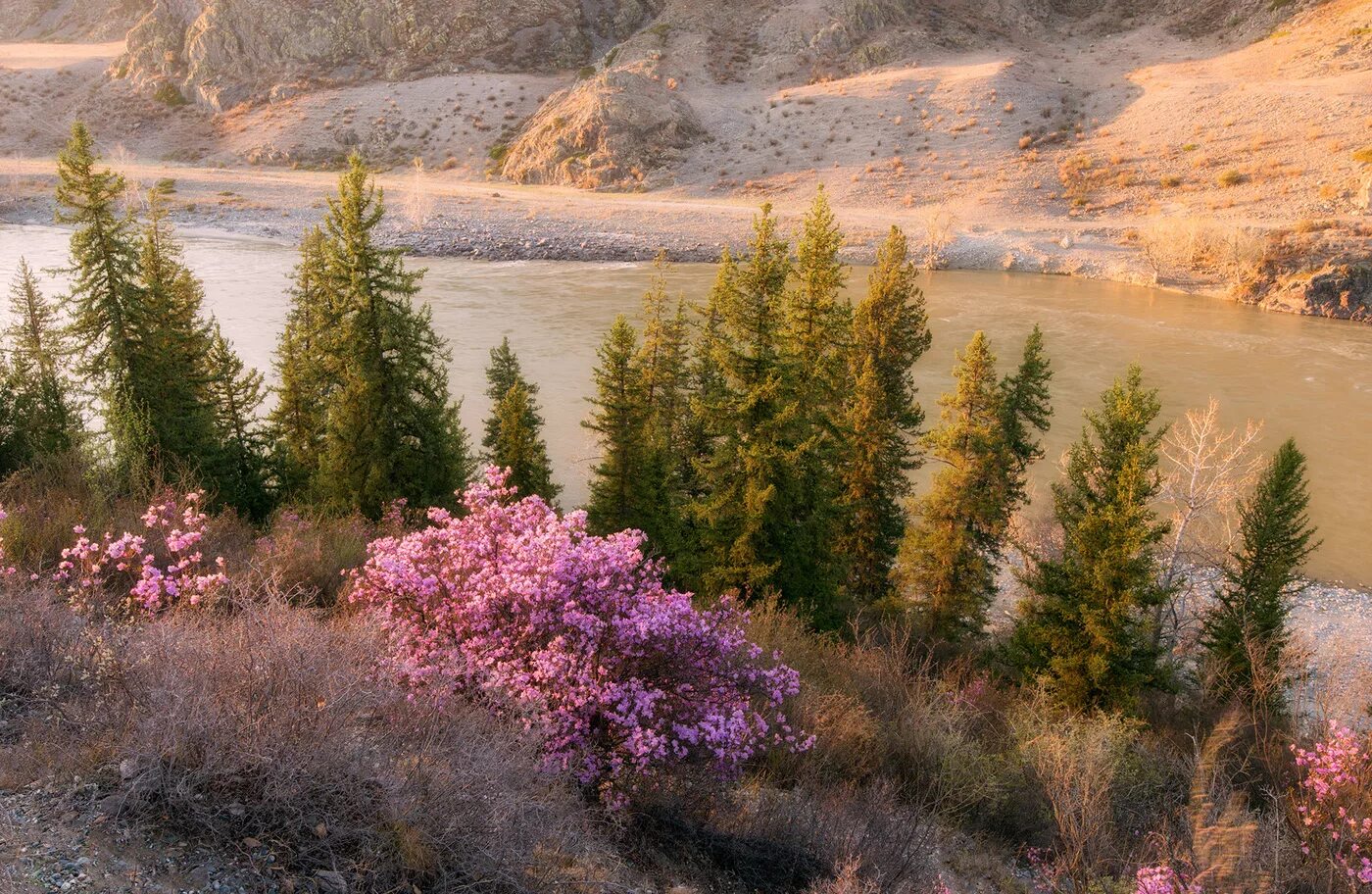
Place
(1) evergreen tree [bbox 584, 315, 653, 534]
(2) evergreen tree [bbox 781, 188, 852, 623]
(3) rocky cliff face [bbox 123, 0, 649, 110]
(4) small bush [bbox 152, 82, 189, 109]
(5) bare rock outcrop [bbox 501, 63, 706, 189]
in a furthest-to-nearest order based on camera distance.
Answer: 1. (3) rocky cliff face [bbox 123, 0, 649, 110]
2. (4) small bush [bbox 152, 82, 189, 109]
3. (5) bare rock outcrop [bbox 501, 63, 706, 189]
4. (1) evergreen tree [bbox 584, 315, 653, 534]
5. (2) evergreen tree [bbox 781, 188, 852, 623]

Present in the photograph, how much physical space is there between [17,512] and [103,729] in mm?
6193

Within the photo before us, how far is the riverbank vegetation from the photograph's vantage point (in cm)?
580

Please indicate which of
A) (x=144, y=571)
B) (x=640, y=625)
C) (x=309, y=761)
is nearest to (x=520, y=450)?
(x=144, y=571)

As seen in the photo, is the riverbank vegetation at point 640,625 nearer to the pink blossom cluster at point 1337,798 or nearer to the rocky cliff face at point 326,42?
the pink blossom cluster at point 1337,798

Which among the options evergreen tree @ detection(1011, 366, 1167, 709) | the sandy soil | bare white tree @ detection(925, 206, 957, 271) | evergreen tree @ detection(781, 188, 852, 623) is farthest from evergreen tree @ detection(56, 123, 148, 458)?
bare white tree @ detection(925, 206, 957, 271)

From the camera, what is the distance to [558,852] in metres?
5.84

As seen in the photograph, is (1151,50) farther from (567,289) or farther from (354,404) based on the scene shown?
(354,404)

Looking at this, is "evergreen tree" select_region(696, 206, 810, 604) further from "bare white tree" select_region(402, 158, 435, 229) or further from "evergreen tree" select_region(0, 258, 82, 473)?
"bare white tree" select_region(402, 158, 435, 229)

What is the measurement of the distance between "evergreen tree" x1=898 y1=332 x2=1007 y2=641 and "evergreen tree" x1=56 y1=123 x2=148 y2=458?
54.3 ft

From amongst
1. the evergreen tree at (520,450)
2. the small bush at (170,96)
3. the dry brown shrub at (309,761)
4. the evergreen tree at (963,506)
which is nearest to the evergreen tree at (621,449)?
the evergreen tree at (520,450)

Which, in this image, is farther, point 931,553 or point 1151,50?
point 1151,50

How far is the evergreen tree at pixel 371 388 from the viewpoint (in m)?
17.9

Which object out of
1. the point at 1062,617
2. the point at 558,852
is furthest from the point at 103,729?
the point at 1062,617

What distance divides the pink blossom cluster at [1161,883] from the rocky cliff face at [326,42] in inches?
3796
